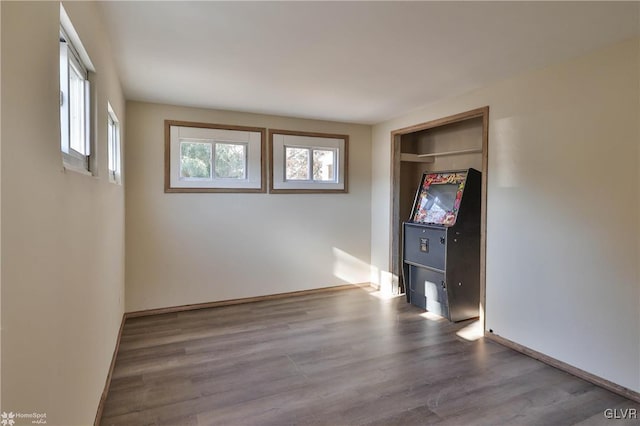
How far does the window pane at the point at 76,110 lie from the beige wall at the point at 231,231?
2164 mm

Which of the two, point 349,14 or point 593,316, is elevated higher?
point 349,14

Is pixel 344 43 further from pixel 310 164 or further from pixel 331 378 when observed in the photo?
pixel 310 164

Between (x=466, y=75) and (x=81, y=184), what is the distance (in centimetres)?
292

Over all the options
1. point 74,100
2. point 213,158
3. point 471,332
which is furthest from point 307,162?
point 74,100

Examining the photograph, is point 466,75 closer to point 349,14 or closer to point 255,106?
point 349,14

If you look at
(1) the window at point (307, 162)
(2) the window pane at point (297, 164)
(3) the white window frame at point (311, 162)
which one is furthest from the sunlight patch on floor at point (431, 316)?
(2) the window pane at point (297, 164)

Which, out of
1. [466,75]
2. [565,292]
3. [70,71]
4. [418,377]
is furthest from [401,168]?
[70,71]

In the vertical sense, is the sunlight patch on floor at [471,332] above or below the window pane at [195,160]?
below

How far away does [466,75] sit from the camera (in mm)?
3029

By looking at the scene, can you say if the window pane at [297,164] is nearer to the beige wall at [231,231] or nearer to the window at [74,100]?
the beige wall at [231,231]

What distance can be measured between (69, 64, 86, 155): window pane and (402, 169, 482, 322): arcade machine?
324 centimetres

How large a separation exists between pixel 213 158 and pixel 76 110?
2.47m

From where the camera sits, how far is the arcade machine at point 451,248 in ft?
12.3

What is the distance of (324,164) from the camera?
4.91 meters
